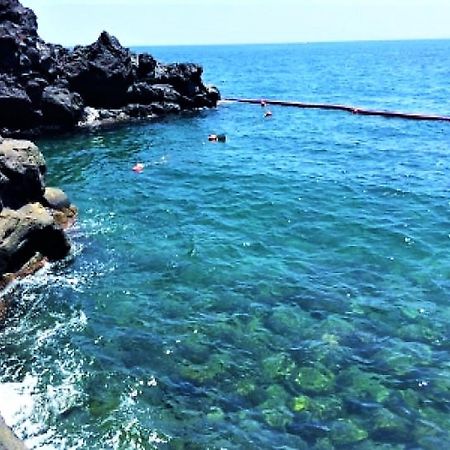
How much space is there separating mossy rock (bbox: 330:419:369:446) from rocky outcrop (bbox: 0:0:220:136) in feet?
159

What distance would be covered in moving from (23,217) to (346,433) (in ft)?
58.6

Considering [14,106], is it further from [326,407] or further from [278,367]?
[326,407]

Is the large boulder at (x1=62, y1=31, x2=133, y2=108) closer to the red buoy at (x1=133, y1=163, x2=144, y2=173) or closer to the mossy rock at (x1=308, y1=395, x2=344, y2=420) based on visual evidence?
the red buoy at (x1=133, y1=163, x2=144, y2=173)

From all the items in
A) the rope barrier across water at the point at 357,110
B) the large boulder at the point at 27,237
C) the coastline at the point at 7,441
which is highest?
the coastline at the point at 7,441

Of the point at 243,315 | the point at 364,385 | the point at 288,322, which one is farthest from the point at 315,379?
the point at 243,315

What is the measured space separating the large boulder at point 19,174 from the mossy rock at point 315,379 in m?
17.0

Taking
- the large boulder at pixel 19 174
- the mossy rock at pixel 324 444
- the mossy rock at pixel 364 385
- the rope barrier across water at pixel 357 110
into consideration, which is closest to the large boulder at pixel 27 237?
the large boulder at pixel 19 174

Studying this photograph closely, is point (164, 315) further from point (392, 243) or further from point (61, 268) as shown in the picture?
point (392, 243)

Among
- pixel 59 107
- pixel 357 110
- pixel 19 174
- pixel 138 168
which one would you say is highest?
pixel 19 174

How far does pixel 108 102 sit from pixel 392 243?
4790cm

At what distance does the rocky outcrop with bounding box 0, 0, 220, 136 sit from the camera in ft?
185

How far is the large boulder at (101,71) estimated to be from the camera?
64938 millimetres

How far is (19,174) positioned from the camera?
2836 cm

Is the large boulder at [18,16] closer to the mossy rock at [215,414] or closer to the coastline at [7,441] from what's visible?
the mossy rock at [215,414]
